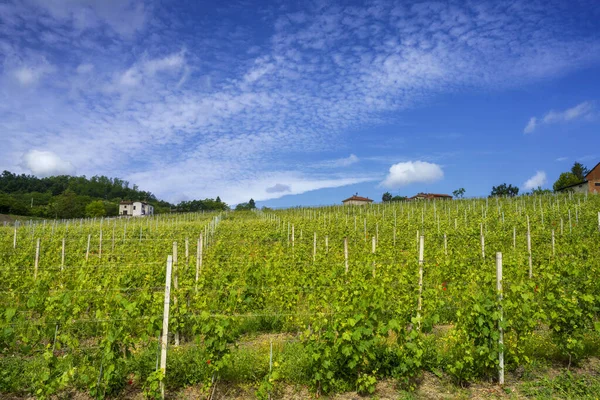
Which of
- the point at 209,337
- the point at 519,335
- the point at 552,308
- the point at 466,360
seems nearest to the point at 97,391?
the point at 209,337

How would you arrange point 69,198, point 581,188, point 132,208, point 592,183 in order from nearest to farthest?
point 592,183 < point 581,188 < point 69,198 < point 132,208

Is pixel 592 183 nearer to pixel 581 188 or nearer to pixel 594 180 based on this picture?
pixel 594 180

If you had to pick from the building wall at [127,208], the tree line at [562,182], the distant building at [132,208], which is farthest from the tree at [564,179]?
the building wall at [127,208]

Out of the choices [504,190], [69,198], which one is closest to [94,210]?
[69,198]

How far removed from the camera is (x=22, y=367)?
16.0ft

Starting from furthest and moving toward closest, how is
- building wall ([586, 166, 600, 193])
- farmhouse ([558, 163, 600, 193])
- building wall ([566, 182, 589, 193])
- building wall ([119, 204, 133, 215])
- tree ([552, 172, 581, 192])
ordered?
building wall ([119, 204, 133, 215])
tree ([552, 172, 581, 192])
building wall ([566, 182, 589, 193])
farmhouse ([558, 163, 600, 193])
building wall ([586, 166, 600, 193])

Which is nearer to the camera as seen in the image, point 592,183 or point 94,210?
point 592,183

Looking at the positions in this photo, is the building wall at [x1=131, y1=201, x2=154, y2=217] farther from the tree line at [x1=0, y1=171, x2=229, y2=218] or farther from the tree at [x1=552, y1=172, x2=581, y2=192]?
the tree at [x1=552, y1=172, x2=581, y2=192]

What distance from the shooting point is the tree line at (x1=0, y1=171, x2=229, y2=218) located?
224 ft

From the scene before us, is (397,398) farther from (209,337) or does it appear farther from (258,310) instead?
(258,310)

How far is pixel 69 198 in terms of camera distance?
70.4 meters

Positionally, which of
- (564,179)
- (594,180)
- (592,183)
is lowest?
(592,183)

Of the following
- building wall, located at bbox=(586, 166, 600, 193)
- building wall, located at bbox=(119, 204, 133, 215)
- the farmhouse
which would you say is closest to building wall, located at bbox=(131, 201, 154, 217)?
building wall, located at bbox=(119, 204, 133, 215)

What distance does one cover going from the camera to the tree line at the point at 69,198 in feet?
224
